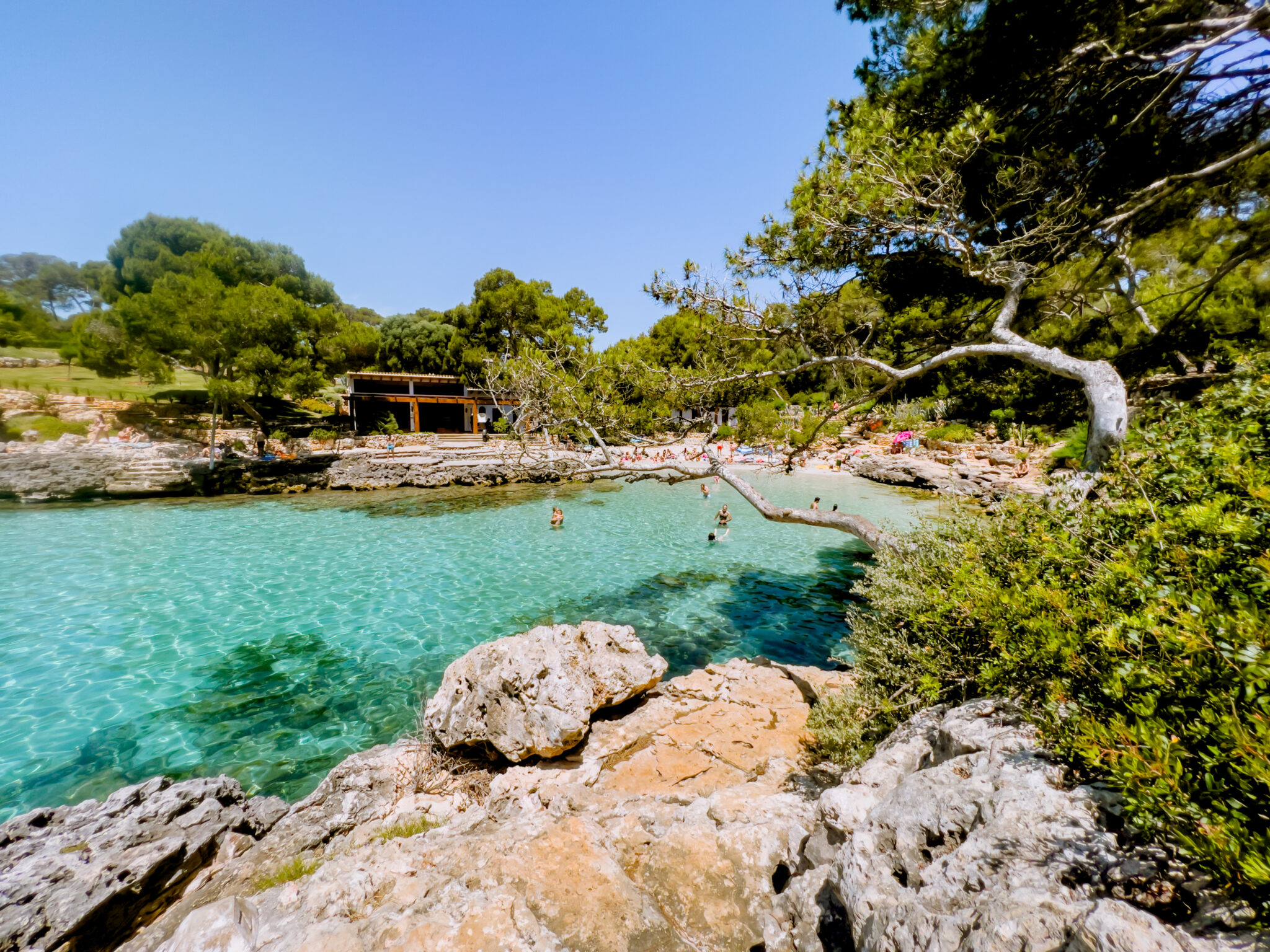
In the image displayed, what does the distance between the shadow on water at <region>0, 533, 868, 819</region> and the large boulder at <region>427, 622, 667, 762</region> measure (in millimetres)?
1677

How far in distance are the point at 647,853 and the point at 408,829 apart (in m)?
2.38

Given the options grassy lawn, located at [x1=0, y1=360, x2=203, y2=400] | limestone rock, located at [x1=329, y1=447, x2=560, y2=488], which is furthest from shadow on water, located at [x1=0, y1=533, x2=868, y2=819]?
grassy lawn, located at [x1=0, y1=360, x2=203, y2=400]

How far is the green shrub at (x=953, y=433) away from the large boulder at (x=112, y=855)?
35.2 m

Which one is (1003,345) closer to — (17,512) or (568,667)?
(568,667)

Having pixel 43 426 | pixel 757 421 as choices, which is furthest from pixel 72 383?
pixel 757 421

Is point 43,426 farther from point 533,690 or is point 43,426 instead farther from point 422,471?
point 533,690

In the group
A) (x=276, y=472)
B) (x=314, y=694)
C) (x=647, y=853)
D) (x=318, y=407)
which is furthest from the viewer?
(x=318, y=407)

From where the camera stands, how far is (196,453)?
85.6 feet

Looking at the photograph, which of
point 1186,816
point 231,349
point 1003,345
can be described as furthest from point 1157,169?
point 231,349

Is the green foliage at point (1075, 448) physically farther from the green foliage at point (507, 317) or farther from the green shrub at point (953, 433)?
the green foliage at point (507, 317)

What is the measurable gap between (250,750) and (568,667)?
455 centimetres

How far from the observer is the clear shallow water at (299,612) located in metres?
6.42

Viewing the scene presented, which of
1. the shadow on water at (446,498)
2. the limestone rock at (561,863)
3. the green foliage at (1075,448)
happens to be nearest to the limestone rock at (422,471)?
the shadow on water at (446,498)

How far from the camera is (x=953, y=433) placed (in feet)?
96.6
